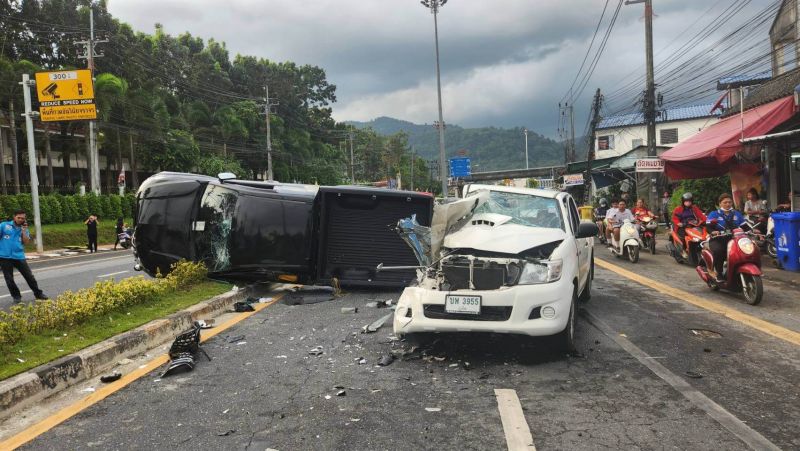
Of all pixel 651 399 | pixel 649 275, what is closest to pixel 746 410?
pixel 651 399

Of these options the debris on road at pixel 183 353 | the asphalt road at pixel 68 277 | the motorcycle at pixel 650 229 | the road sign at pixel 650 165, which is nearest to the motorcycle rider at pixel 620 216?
the motorcycle at pixel 650 229

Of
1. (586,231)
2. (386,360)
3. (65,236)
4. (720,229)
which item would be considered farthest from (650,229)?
(65,236)

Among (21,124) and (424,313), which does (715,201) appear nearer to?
(424,313)

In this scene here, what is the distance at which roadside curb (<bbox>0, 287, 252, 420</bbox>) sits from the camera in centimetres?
423

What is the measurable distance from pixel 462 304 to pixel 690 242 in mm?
8453

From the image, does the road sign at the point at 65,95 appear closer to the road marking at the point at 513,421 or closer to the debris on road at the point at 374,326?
the debris on road at the point at 374,326

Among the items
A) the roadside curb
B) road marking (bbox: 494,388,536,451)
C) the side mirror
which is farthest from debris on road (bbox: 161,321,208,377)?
the side mirror

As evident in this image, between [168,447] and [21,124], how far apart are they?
3957cm

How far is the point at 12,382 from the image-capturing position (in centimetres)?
426

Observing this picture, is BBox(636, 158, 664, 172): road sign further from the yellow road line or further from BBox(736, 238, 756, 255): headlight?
the yellow road line

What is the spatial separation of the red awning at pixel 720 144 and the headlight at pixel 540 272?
32.6 ft

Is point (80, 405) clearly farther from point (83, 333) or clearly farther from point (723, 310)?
point (723, 310)

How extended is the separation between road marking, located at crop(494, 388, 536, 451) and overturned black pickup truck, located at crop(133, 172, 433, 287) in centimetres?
494

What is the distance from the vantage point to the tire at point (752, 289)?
7.48 meters
